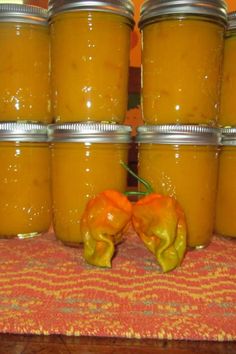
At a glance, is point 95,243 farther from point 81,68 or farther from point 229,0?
point 229,0

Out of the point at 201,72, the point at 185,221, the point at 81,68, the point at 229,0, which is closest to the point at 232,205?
the point at 185,221

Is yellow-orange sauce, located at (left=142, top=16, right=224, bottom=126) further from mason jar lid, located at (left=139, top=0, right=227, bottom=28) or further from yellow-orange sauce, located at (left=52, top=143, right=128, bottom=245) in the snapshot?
yellow-orange sauce, located at (left=52, top=143, right=128, bottom=245)

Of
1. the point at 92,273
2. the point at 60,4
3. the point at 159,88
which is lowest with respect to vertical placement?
the point at 92,273

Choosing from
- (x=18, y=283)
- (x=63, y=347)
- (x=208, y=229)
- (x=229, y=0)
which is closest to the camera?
(x=63, y=347)

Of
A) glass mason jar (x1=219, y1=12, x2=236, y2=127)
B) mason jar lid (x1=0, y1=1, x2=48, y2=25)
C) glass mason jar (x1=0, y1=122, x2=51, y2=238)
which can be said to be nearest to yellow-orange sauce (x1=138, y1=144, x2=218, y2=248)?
glass mason jar (x1=219, y1=12, x2=236, y2=127)

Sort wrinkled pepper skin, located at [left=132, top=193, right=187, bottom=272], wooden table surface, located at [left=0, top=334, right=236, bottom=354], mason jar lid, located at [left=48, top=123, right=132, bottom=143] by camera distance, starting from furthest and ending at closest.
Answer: mason jar lid, located at [left=48, top=123, right=132, bottom=143] < wrinkled pepper skin, located at [left=132, top=193, right=187, bottom=272] < wooden table surface, located at [left=0, top=334, right=236, bottom=354]

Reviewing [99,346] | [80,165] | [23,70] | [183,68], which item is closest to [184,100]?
[183,68]
